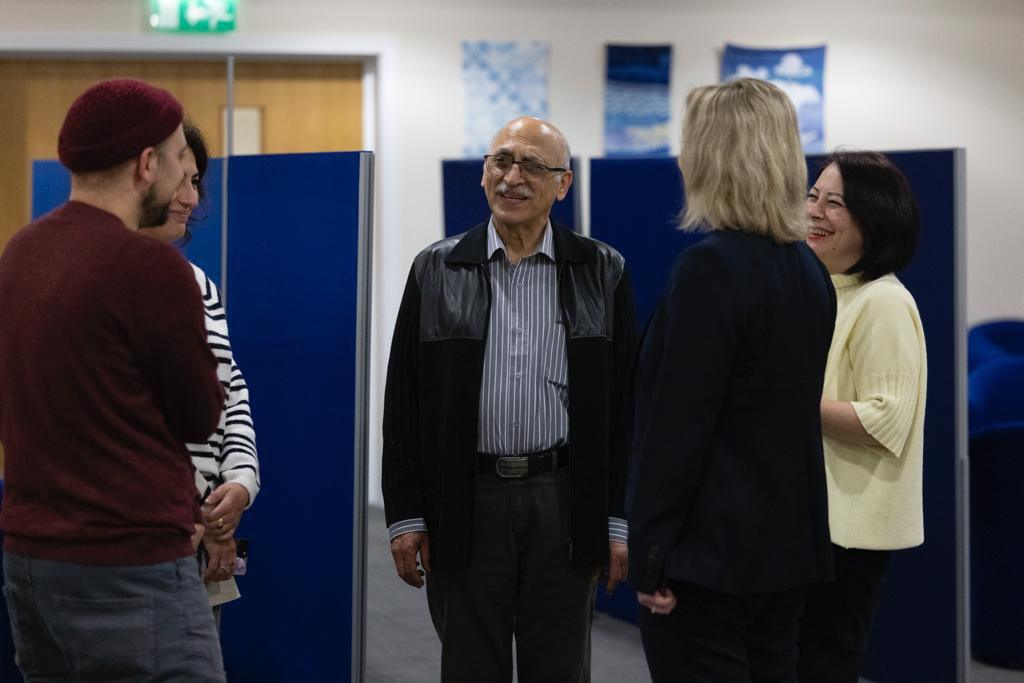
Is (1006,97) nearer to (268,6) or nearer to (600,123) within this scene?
(600,123)

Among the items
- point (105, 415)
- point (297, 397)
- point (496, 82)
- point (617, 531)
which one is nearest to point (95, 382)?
point (105, 415)

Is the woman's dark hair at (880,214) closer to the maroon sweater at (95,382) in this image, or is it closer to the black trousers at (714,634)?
the black trousers at (714,634)

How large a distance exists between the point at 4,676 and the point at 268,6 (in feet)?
14.0

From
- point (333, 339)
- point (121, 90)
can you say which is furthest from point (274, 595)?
point (121, 90)

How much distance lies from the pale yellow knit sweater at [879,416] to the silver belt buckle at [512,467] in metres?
0.61

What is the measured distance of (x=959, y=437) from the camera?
3.22m

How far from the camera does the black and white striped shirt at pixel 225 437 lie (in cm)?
210

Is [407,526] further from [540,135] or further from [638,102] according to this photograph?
[638,102]

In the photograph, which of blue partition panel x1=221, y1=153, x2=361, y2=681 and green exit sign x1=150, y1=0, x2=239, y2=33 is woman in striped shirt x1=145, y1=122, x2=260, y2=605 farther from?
green exit sign x1=150, y1=0, x2=239, y2=33

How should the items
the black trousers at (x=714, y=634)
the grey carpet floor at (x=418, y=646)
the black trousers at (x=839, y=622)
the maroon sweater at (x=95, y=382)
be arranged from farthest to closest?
the grey carpet floor at (x=418, y=646), the black trousers at (x=839, y=622), the black trousers at (x=714, y=634), the maroon sweater at (x=95, y=382)

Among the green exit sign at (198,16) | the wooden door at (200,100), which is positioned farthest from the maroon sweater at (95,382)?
the green exit sign at (198,16)

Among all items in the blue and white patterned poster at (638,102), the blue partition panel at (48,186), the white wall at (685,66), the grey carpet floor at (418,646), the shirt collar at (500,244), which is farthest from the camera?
the blue and white patterned poster at (638,102)

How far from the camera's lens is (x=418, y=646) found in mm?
3801

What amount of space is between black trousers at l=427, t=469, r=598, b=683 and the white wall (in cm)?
387
